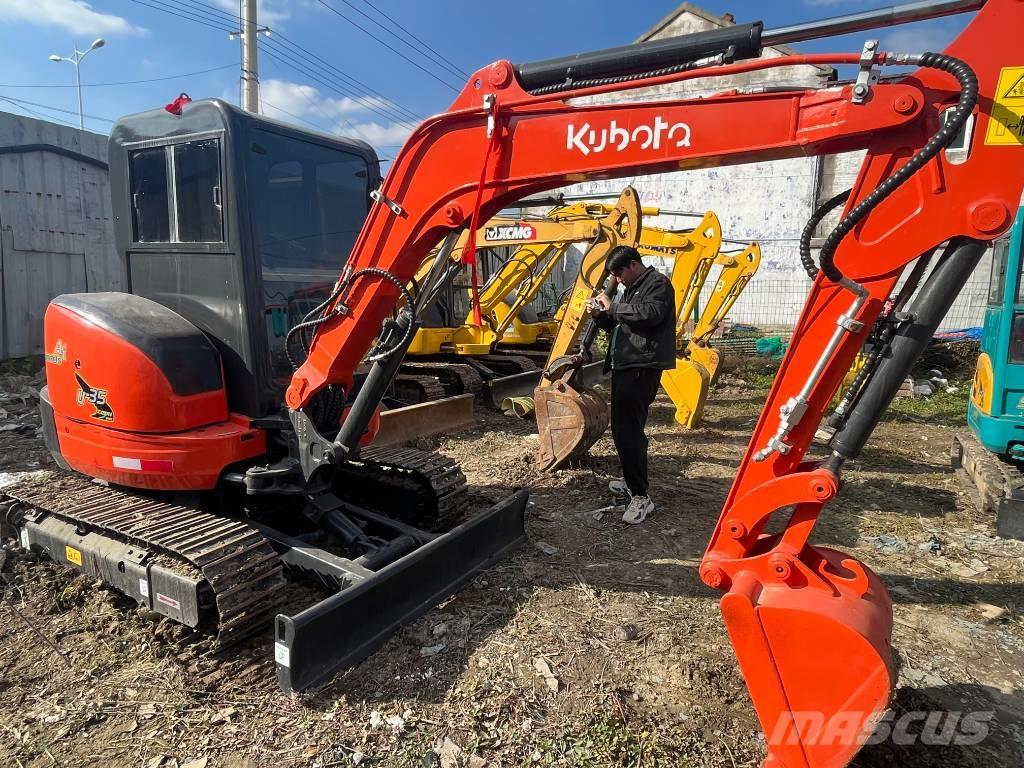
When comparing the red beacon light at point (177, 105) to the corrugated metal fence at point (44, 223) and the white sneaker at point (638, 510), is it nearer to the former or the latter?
the white sneaker at point (638, 510)

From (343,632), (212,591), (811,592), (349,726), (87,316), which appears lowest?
(349,726)

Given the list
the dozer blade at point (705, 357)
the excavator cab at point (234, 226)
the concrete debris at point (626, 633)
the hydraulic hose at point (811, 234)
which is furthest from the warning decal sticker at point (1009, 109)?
the dozer blade at point (705, 357)

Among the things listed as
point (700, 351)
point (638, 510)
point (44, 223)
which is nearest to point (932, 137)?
point (638, 510)

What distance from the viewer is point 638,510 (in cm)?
478

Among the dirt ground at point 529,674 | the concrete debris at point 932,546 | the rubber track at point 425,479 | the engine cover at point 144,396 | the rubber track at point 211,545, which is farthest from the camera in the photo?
the concrete debris at point 932,546

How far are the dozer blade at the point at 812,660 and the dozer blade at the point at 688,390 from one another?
542 centimetres

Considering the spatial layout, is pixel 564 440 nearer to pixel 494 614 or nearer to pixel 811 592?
pixel 494 614

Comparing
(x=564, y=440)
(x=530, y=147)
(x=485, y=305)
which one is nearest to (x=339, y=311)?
(x=530, y=147)

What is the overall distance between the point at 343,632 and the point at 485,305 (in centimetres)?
731

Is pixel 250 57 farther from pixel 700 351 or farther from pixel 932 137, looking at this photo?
pixel 932 137

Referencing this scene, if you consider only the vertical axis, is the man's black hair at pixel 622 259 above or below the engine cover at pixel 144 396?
above

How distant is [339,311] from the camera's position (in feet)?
9.99
